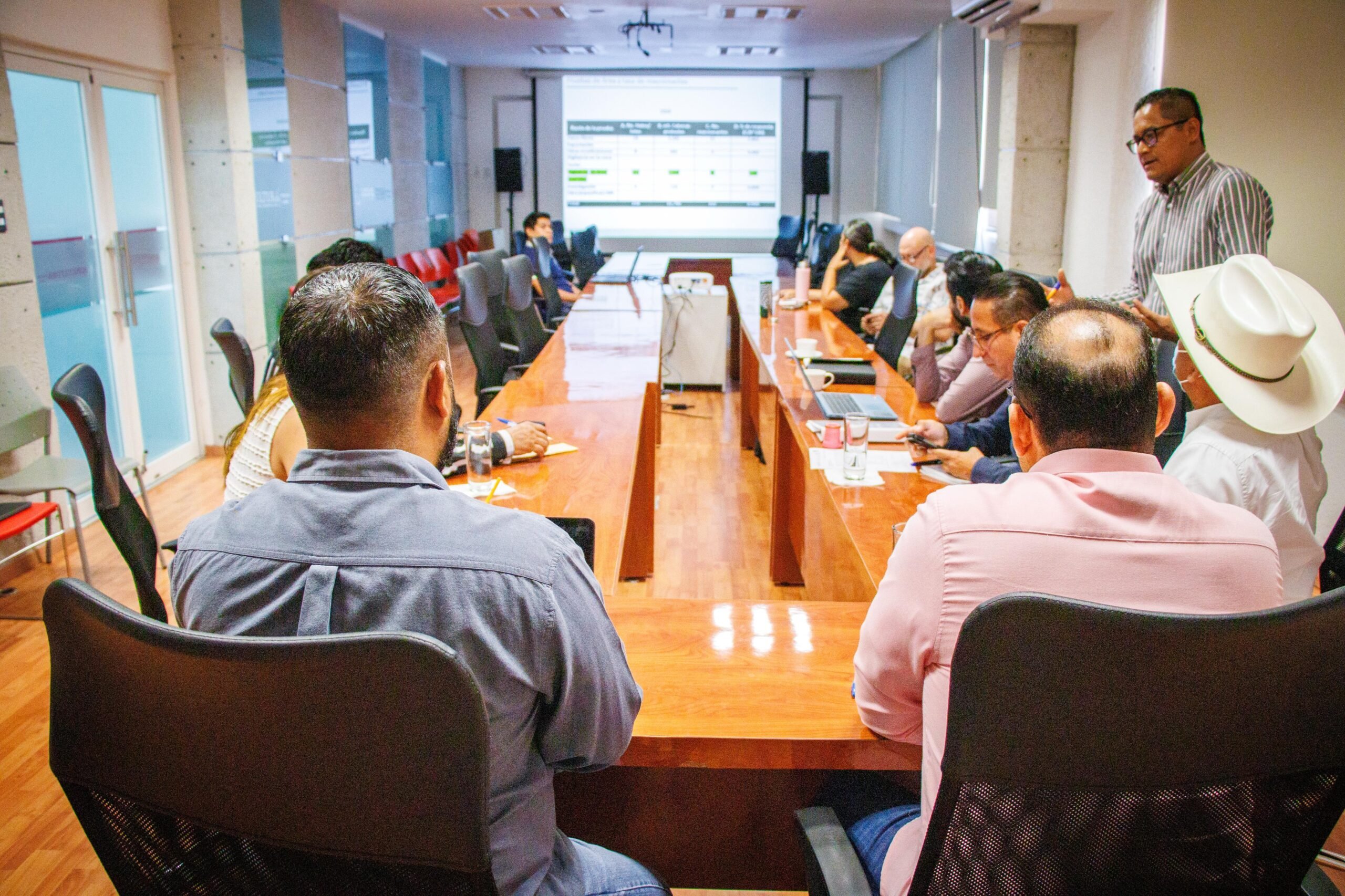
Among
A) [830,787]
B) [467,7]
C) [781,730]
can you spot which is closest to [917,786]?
[830,787]

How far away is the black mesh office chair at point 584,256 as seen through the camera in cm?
940

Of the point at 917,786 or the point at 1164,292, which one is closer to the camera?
the point at 917,786

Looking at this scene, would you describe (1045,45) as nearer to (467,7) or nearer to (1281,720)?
(467,7)

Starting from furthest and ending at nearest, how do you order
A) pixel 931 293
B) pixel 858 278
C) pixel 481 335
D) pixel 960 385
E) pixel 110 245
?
pixel 858 278, pixel 931 293, pixel 110 245, pixel 481 335, pixel 960 385

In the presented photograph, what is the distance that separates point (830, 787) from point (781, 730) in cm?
27

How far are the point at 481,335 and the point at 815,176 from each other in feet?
28.9

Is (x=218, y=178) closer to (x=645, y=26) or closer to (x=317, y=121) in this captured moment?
(x=317, y=121)

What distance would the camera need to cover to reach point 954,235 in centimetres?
870

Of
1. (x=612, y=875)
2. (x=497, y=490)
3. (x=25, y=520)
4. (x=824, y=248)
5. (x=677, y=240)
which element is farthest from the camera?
(x=677, y=240)

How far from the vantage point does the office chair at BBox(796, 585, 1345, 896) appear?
854 millimetres

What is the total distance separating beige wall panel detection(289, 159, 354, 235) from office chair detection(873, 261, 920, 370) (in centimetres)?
409

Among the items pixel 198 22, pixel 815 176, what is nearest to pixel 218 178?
pixel 198 22

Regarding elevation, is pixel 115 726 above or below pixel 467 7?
below

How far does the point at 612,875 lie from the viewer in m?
1.23
